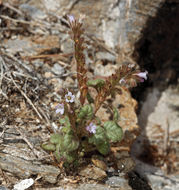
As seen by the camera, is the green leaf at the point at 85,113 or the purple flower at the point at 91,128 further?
the green leaf at the point at 85,113

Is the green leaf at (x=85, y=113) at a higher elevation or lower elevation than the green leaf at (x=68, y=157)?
higher

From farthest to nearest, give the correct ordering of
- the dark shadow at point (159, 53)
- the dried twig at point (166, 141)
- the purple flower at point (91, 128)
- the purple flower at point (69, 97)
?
the dried twig at point (166, 141), the dark shadow at point (159, 53), the purple flower at point (91, 128), the purple flower at point (69, 97)

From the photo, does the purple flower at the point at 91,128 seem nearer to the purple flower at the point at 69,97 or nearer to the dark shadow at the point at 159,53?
the purple flower at the point at 69,97

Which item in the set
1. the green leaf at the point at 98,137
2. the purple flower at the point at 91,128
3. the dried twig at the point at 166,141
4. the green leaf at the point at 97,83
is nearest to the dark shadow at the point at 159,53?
the dried twig at the point at 166,141

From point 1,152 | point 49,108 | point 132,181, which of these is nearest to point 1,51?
point 49,108

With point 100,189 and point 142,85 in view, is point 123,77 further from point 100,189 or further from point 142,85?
point 142,85

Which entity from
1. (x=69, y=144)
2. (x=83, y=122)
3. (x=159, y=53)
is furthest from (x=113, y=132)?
(x=159, y=53)
